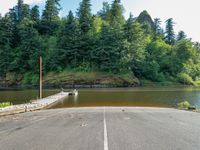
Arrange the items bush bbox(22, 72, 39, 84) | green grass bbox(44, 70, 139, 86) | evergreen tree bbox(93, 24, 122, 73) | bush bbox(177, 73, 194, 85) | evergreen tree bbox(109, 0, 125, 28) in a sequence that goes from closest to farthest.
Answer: green grass bbox(44, 70, 139, 86)
evergreen tree bbox(93, 24, 122, 73)
bush bbox(22, 72, 39, 84)
bush bbox(177, 73, 194, 85)
evergreen tree bbox(109, 0, 125, 28)

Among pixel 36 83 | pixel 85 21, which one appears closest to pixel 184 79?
pixel 85 21

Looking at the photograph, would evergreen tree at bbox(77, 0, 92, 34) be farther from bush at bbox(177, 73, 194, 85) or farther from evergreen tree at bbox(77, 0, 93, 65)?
bush at bbox(177, 73, 194, 85)

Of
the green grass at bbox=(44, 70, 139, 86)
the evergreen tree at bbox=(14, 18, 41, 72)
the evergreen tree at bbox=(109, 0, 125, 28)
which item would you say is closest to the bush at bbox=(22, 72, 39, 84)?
the evergreen tree at bbox=(14, 18, 41, 72)

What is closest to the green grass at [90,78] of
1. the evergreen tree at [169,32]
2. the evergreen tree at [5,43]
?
the evergreen tree at [5,43]

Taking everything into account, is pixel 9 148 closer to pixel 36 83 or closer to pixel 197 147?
pixel 197 147

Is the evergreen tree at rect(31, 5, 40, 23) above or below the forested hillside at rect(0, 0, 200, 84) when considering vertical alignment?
above

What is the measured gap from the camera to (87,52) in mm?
78750

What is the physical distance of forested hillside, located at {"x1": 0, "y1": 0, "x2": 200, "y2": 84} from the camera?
76.2 m

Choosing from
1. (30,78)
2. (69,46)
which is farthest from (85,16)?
(30,78)

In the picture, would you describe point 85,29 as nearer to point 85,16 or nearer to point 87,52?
point 85,16

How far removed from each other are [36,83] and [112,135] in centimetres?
6932

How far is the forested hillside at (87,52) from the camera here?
76188mm

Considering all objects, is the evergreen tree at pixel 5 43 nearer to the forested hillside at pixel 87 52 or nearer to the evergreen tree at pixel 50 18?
the forested hillside at pixel 87 52

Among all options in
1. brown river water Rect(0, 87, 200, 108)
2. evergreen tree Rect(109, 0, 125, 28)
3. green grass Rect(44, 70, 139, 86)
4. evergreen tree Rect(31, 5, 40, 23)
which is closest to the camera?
brown river water Rect(0, 87, 200, 108)
